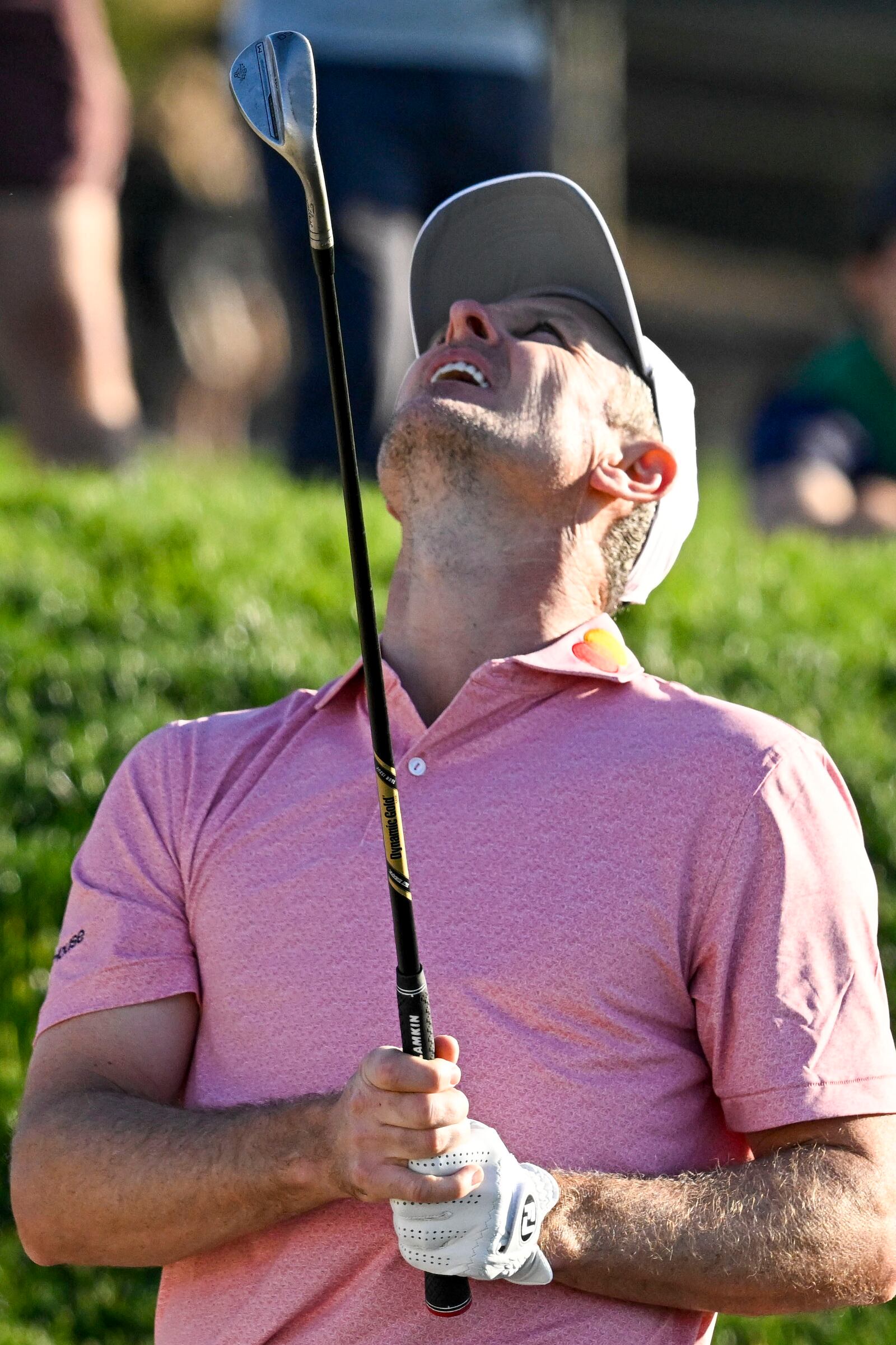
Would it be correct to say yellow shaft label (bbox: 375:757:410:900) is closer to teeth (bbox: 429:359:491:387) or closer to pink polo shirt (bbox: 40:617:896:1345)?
pink polo shirt (bbox: 40:617:896:1345)

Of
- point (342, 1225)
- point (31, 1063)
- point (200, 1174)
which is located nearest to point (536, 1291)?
point (342, 1225)

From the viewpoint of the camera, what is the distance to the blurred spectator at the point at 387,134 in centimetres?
605

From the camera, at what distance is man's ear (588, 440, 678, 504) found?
320 centimetres

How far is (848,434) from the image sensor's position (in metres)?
6.28

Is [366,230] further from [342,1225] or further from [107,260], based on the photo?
[342,1225]

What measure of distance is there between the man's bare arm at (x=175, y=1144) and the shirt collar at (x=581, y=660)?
0.54 m

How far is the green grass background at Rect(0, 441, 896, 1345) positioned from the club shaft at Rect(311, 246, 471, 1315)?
1546 mm

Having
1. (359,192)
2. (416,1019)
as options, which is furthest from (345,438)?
(359,192)

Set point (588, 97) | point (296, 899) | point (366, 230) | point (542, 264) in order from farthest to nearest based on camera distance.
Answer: point (588, 97)
point (366, 230)
point (542, 264)
point (296, 899)

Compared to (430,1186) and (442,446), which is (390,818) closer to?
(430,1186)

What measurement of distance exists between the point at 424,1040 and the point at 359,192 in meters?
4.23

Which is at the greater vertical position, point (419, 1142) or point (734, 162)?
point (419, 1142)

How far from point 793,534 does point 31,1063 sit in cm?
386

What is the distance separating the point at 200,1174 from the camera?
2521 millimetres
